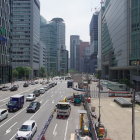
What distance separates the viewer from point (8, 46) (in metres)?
116

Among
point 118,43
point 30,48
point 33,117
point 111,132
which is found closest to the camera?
point 111,132

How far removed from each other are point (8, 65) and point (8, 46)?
9.26 metres

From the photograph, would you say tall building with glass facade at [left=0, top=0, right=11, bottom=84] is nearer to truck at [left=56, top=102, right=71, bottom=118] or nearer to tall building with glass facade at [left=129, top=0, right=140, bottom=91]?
tall building with glass facade at [left=129, top=0, right=140, bottom=91]

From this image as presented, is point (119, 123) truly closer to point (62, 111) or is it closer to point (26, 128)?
point (62, 111)

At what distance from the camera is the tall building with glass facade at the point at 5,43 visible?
10394 centimetres

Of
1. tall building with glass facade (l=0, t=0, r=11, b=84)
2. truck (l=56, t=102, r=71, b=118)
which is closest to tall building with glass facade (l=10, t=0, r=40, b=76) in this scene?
tall building with glass facade (l=0, t=0, r=11, b=84)

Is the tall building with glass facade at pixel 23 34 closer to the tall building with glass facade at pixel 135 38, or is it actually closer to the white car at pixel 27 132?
the tall building with glass facade at pixel 135 38

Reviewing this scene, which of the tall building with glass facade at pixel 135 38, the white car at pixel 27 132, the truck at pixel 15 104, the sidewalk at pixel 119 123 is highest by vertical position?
the tall building with glass facade at pixel 135 38

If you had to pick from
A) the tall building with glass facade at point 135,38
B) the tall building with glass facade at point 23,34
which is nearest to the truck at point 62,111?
the tall building with glass facade at point 135,38

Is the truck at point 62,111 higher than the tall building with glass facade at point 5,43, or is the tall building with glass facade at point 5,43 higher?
the tall building with glass facade at point 5,43

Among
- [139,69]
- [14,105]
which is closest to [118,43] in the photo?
[139,69]

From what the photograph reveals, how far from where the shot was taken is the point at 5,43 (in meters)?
109

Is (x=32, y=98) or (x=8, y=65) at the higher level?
(x=8, y=65)

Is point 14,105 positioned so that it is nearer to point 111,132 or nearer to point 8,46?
point 111,132
